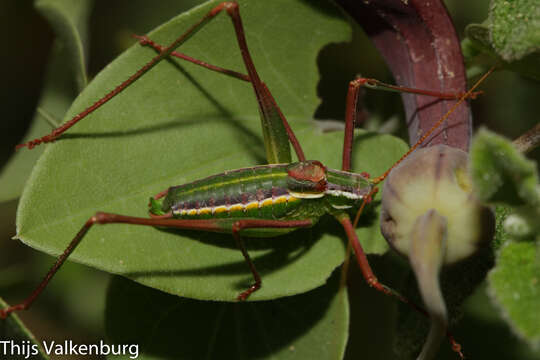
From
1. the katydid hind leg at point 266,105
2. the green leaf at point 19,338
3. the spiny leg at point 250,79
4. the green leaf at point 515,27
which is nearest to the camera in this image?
the green leaf at point 515,27

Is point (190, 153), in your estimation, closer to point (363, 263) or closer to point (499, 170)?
point (363, 263)

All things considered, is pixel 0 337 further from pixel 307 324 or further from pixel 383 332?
pixel 383 332

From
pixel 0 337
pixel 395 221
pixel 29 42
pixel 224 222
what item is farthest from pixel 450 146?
pixel 29 42

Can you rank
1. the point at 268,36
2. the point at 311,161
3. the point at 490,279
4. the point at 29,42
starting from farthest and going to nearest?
the point at 29,42 → the point at 311,161 → the point at 268,36 → the point at 490,279

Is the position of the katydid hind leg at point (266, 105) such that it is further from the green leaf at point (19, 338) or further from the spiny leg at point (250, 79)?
the green leaf at point (19, 338)

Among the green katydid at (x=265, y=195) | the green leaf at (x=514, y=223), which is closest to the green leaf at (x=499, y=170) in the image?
the green leaf at (x=514, y=223)

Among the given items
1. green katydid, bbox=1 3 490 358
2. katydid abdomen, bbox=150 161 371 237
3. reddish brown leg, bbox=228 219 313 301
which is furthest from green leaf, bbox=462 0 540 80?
reddish brown leg, bbox=228 219 313 301

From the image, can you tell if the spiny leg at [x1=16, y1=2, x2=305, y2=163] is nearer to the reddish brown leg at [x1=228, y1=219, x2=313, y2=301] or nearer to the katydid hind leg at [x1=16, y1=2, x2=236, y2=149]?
the katydid hind leg at [x1=16, y1=2, x2=236, y2=149]
